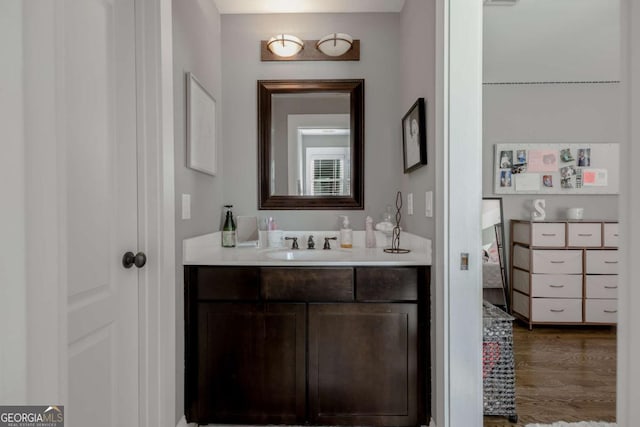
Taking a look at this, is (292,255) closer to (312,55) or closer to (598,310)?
(312,55)

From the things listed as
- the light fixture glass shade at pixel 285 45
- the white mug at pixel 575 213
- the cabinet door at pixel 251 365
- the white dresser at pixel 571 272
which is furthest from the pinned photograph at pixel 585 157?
the cabinet door at pixel 251 365

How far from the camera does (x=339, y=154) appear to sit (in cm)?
229

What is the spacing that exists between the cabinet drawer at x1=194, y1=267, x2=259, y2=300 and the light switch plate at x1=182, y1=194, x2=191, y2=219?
274 mm

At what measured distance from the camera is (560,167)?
3.49 metres

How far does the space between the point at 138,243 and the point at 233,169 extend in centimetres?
104

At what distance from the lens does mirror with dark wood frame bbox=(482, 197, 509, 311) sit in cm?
340

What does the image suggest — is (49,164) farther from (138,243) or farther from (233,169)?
(233,169)

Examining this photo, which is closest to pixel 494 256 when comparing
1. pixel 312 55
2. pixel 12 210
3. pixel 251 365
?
pixel 312 55

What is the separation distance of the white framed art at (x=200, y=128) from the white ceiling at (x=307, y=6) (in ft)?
2.19

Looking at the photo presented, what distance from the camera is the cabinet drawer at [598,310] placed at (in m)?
3.09

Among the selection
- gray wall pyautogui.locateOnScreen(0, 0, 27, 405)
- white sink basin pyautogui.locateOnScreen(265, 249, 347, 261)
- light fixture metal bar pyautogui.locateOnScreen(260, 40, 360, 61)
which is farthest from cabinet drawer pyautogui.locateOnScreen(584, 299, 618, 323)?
gray wall pyautogui.locateOnScreen(0, 0, 27, 405)

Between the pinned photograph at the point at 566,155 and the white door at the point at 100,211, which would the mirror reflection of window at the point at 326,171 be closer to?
the white door at the point at 100,211

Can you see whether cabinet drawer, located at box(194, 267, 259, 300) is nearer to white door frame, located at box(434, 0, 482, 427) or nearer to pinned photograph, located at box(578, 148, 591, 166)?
white door frame, located at box(434, 0, 482, 427)

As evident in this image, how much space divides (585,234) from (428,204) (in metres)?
2.49
